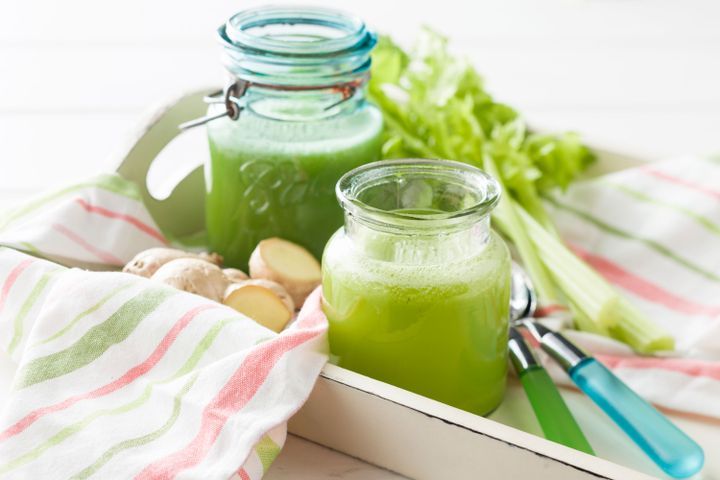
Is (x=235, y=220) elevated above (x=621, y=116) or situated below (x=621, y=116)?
above

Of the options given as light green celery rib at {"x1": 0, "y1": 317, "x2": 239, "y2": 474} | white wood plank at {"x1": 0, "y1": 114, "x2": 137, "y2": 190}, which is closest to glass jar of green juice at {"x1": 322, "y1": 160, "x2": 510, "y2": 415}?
light green celery rib at {"x1": 0, "y1": 317, "x2": 239, "y2": 474}

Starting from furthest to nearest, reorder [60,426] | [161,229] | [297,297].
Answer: [161,229] → [297,297] → [60,426]

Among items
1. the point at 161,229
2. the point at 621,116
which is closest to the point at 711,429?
the point at 161,229

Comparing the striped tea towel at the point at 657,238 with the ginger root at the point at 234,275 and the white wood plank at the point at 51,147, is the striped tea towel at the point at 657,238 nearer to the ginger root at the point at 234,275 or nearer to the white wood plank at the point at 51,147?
the ginger root at the point at 234,275

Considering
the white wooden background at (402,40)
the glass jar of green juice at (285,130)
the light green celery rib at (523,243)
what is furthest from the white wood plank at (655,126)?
the glass jar of green juice at (285,130)

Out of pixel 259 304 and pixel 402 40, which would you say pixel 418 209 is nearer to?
pixel 259 304

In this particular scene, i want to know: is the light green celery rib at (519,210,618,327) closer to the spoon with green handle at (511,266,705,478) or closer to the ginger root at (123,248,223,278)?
the spoon with green handle at (511,266,705,478)

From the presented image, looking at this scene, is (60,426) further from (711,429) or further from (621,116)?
(621,116)
